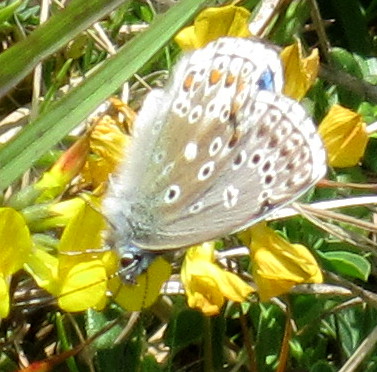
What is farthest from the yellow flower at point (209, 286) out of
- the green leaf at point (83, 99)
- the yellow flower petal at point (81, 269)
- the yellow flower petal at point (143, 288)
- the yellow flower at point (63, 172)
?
the green leaf at point (83, 99)

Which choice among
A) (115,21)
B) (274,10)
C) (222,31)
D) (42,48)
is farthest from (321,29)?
(42,48)

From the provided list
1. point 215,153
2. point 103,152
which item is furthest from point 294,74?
point 103,152

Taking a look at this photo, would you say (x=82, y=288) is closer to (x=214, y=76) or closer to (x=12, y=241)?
(x=12, y=241)

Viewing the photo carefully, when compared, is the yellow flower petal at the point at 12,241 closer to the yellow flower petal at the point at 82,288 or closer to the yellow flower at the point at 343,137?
the yellow flower petal at the point at 82,288

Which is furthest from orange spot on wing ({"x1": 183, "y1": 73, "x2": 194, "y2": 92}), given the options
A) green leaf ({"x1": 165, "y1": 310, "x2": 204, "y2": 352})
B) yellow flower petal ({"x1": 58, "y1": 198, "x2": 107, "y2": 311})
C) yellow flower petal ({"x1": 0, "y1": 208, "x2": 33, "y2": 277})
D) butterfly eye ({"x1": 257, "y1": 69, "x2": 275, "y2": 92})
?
green leaf ({"x1": 165, "y1": 310, "x2": 204, "y2": 352})

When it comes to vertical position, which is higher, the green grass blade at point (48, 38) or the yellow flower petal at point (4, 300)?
the green grass blade at point (48, 38)
